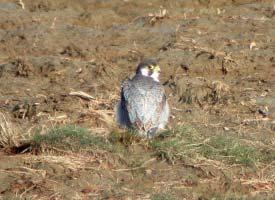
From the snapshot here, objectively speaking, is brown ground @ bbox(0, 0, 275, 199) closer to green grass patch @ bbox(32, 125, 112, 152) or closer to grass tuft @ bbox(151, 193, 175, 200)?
grass tuft @ bbox(151, 193, 175, 200)

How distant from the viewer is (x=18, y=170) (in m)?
8.65

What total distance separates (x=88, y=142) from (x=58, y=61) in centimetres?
383

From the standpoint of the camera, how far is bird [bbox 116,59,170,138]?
9.54 m

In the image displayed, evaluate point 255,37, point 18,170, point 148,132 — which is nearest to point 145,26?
point 255,37

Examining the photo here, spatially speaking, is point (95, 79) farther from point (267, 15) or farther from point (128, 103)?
point (267, 15)

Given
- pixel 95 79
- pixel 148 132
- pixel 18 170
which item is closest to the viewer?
pixel 18 170

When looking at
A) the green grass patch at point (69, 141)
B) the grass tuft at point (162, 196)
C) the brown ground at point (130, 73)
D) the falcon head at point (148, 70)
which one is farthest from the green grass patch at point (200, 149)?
the falcon head at point (148, 70)

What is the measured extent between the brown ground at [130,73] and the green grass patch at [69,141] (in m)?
0.14

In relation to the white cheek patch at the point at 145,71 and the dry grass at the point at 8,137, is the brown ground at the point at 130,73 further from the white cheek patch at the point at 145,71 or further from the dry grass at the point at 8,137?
the white cheek patch at the point at 145,71

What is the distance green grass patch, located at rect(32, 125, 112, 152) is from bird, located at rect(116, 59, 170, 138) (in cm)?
50

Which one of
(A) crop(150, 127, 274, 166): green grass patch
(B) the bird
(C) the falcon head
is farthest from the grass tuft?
(C) the falcon head

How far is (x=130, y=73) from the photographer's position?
488 inches

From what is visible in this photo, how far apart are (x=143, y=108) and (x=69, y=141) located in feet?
3.22

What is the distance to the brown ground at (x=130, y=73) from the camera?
859cm
